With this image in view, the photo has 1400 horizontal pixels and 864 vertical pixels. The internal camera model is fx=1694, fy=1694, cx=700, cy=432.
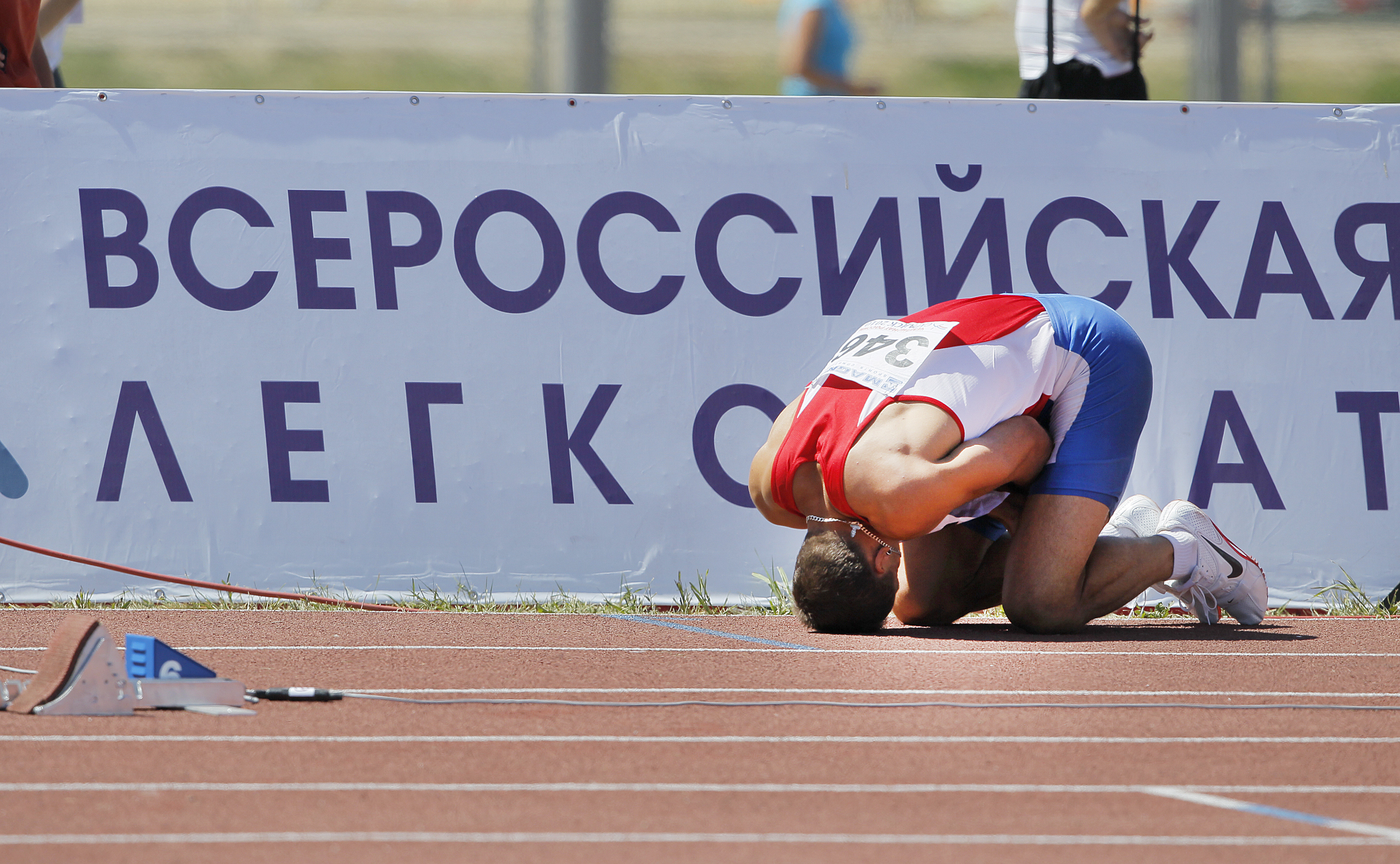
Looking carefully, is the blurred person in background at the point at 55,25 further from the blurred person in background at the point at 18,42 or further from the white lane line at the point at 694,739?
the white lane line at the point at 694,739

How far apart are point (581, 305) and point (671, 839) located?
A: 11.9ft

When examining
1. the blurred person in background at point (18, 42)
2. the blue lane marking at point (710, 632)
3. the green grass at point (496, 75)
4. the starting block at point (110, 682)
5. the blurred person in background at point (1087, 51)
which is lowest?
the blue lane marking at point (710, 632)

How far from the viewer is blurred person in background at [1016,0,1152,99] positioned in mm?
7371

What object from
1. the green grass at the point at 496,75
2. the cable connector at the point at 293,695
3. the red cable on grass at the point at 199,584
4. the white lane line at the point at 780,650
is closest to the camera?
the cable connector at the point at 293,695

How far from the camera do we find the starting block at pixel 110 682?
3.90 m

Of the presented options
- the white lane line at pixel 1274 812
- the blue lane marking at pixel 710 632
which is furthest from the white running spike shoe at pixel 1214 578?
the white lane line at pixel 1274 812

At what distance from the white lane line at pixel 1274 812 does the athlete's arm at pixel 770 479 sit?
2265 mm

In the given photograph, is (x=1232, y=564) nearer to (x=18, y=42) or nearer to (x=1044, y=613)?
(x=1044, y=613)

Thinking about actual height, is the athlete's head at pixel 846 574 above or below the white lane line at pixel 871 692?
above

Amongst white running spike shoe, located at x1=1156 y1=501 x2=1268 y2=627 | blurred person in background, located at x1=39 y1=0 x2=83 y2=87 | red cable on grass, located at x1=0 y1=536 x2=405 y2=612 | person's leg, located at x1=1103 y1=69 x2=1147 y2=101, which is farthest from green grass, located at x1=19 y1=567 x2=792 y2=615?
blurred person in background, located at x1=39 y1=0 x2=83 y2=87

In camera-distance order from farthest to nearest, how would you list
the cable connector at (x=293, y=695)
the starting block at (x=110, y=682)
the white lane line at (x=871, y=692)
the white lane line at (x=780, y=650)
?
the white lane line at (x=780, y=650)
the white lane line at (x=871, y=692)
the cable connector at (x=293, y=695)
the starting block at (x=110, y=682)

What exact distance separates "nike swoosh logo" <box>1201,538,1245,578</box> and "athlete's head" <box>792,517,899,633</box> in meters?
1.17

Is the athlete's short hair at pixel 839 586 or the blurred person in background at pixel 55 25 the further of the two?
the blurred person in background at pixel 55 25

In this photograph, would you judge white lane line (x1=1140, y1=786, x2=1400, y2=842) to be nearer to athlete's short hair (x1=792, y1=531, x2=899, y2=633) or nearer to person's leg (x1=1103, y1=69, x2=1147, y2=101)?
athlete's short hair (x1=792, y1=531, x2=899, y2=633)
